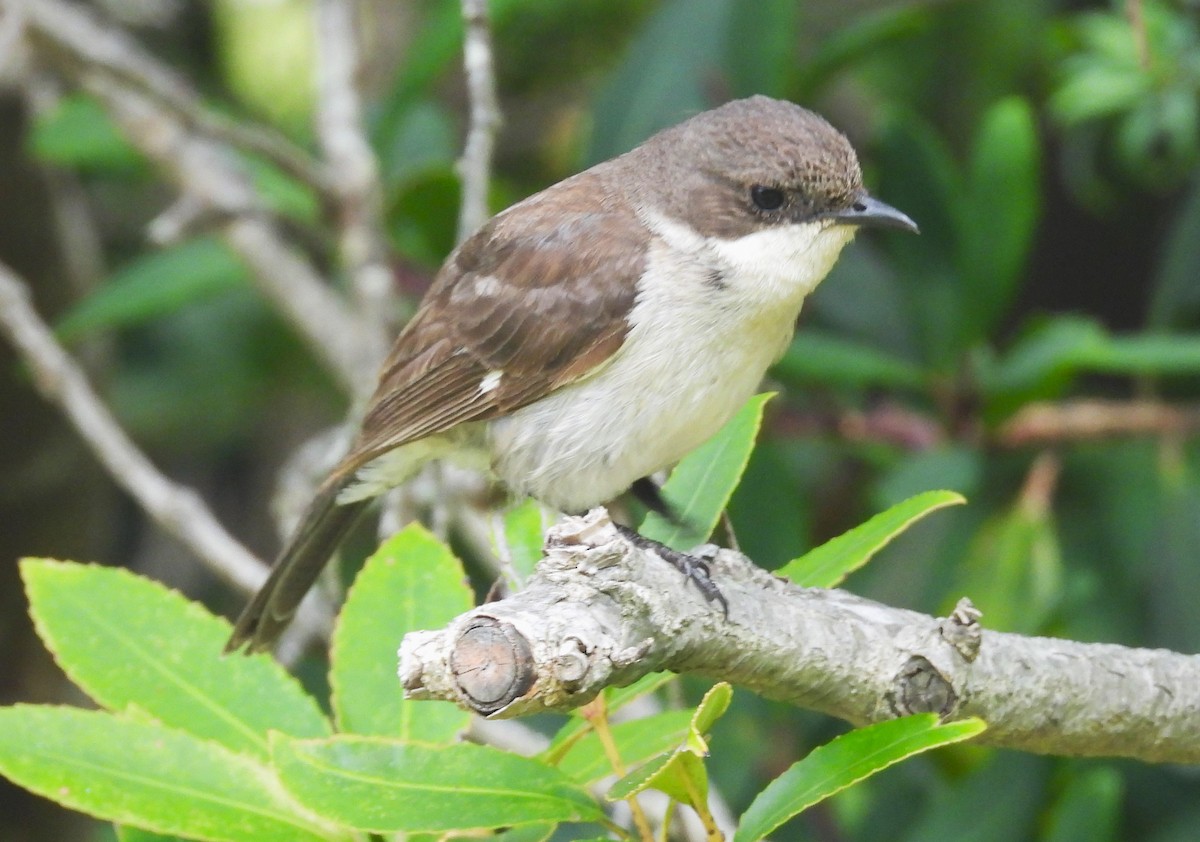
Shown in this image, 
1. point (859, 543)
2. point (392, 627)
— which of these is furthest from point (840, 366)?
point (392, 627)

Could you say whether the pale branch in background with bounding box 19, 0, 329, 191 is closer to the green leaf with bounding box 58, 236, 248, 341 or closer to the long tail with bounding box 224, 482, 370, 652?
the green leaf with bounding box 58, 236, 248, 341

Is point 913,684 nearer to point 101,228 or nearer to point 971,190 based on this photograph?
point 971,190

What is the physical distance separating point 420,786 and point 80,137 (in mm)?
3628

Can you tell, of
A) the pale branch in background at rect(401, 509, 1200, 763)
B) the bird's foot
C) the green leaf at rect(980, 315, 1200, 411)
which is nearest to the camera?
the pale branch in background at rect(401, 509, 1200, 763)

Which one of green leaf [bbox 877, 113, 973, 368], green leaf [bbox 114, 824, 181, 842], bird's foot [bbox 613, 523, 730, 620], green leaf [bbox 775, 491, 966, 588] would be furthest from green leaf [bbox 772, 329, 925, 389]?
green leaf [bbox 114, 824, 181, 842]

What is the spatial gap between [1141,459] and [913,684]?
7.91ft

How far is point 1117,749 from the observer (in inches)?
95.6

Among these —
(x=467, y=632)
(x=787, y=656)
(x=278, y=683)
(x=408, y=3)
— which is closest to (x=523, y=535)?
(x=278, y=683)

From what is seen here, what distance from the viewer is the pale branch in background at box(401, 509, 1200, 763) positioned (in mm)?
1741

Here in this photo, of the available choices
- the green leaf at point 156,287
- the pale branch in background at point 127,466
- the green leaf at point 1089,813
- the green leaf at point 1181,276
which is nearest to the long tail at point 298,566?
the pale branch in background at point 127,466

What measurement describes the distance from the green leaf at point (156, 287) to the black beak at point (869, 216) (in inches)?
90.5

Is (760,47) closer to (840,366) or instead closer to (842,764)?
(840,366)

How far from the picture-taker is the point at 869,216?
3.20 meters

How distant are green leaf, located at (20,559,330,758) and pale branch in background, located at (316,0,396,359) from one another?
183 cm
